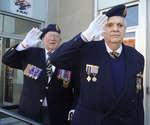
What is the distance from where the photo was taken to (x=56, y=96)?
2.05m

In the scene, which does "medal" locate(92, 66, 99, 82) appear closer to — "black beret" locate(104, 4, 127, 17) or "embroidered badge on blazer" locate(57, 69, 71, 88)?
"black beret" locate(104, 4, 127, 17)

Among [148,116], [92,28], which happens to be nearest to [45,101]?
[92,28]

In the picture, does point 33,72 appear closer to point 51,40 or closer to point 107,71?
point 51,40

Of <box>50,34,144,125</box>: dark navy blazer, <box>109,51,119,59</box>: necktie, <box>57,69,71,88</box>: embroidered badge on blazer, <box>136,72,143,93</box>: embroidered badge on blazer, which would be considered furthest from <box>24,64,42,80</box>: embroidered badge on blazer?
<box>136,72,143,93</box>: embroidered badge on blazer

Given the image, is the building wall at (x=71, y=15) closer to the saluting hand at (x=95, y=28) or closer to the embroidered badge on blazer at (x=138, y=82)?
the saluting hand at (x=95, y=28)

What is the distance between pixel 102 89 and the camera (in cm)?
143

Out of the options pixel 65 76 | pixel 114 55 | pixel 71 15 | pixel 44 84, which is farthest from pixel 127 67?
pixel 71 15

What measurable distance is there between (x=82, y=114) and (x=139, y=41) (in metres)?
2.22

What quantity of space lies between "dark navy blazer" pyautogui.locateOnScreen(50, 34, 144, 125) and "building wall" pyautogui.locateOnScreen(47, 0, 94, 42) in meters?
2.64

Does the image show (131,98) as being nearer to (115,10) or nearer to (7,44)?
(115,10)

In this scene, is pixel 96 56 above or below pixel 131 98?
above

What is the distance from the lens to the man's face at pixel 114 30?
5.02 ft

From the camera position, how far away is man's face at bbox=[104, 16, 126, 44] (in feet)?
5.02

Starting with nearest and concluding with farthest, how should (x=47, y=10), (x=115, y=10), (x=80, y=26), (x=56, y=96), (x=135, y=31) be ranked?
(x=115, y=10), (x=56, y=96), (x=135, y=31), (x=80, y=26), (x=47, y=10)
